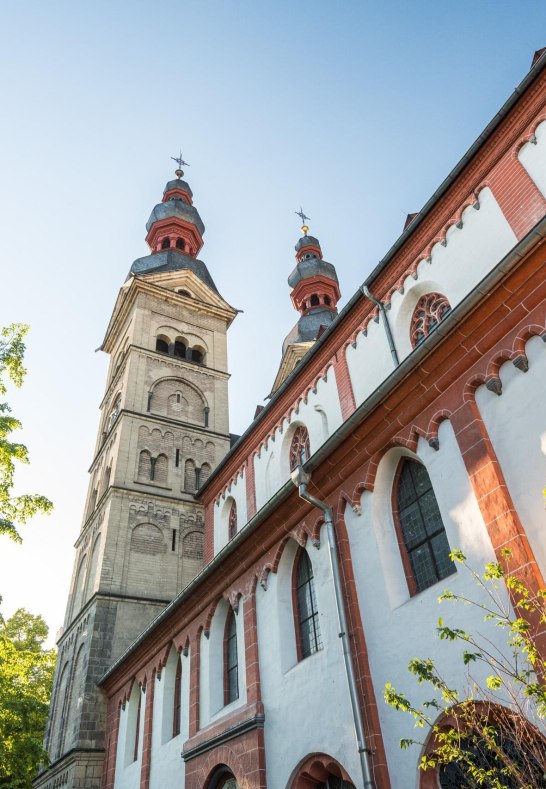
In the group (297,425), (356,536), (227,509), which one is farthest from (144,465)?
(356,536)

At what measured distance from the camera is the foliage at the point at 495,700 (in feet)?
17.9

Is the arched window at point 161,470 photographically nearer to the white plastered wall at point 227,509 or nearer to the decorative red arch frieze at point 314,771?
the white plastered wall at point 227,509

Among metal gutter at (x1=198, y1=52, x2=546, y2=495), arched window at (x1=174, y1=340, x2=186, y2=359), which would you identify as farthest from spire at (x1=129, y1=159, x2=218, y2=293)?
metal gutter at (x1=198, y1=52, x2=546, y2=495)

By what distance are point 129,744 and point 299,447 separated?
859 cm

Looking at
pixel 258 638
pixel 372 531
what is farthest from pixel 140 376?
A: pixel 372 531

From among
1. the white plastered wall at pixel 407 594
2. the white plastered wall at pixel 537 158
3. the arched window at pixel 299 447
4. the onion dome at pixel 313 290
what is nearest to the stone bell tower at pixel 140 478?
the onion dome at pixel 313 290

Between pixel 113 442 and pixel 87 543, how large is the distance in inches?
150

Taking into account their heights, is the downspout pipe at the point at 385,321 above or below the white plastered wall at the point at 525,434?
above

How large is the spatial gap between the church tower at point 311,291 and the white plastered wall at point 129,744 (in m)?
15.2

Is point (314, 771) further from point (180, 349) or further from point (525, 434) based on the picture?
point (180, 349)

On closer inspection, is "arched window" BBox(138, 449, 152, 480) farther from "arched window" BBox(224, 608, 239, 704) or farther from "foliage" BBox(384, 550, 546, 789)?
"foliage" BBox(384, 550, 546, 789)

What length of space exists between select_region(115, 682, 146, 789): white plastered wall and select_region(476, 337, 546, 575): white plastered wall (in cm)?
1203

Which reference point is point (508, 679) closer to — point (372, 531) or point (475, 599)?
point (475, 599)

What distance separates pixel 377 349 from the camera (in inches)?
503
